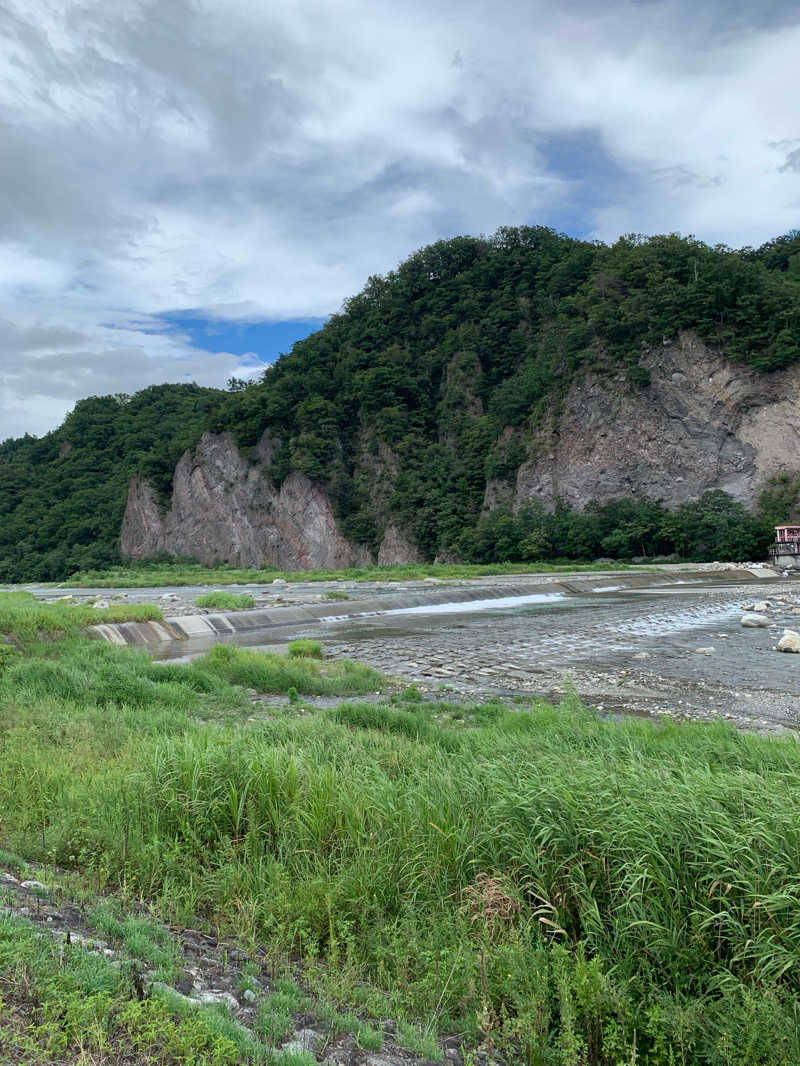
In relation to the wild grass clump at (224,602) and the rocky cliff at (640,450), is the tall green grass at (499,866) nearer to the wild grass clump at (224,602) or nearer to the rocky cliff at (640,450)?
the wild grass clump at (224,602)

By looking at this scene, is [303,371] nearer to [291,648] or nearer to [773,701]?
[291,648]

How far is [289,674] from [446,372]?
7175 centimetres

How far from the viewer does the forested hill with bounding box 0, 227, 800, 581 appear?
5512 centimetres

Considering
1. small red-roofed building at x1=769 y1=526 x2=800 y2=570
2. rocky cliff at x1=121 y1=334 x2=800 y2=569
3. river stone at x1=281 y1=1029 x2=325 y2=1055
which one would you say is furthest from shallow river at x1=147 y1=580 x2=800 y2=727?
rocky cliff at x1=121 y1=334 x2=800 y2=569

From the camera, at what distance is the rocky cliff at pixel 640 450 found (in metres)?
50.2

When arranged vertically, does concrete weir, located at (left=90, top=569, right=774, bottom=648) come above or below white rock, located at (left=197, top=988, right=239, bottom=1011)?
below

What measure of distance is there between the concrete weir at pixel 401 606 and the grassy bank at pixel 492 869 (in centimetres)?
1368

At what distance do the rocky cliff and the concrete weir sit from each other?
54.0ft

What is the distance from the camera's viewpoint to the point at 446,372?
263ft

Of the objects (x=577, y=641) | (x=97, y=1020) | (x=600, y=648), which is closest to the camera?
(x=97, y=1020)

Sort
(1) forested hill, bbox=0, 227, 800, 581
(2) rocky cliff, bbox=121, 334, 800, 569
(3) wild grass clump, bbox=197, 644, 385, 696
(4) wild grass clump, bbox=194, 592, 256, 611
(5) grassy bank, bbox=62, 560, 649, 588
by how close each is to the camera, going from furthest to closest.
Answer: (1) forested hill, bbox=0, 227, 800, 581 → (2) rocky cliff, bbox=121, 334, 800, 569 → (5) grassy bank, bbox=62, 560, 649, 588 → (4) wild grass clump, bbox=194, 592, 256, 611 → (3) wild grass clump, bbox=197, 644, 385, 696

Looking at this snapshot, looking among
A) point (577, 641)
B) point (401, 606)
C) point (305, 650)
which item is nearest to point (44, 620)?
point (305, 650)

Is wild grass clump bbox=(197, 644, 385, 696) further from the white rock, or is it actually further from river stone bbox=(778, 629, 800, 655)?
river stone bbox=(778, 629, 800, 655)

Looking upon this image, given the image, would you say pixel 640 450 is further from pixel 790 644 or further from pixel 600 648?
pixel 790 644
